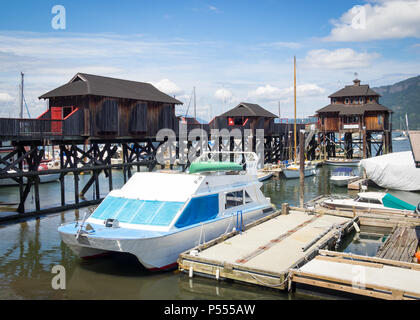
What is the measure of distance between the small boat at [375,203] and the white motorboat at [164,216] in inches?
327

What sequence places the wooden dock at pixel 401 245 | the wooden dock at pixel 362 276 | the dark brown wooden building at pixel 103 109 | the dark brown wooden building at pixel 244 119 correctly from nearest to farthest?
the wooden dock at pixel 362 276 → the wooden dock at pixel 401 245 → the dark brown wooden building at pixel 103 109 → the dark brown wooden building at pixel 244 119

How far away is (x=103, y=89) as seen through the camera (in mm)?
26312

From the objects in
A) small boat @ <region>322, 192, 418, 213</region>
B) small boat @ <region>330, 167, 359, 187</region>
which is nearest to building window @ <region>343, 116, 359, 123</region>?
small boat @ <region>330, 167, 359, 187</region>

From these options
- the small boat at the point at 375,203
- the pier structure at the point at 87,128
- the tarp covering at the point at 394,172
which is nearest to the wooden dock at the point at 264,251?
the small boat at the point at 375,203

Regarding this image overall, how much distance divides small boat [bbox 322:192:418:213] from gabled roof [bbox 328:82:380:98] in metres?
37.7

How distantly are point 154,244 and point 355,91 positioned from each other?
53363 millimetres

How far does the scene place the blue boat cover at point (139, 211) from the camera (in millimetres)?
13812

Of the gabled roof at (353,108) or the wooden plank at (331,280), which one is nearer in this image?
the wooden plank at (331,280)

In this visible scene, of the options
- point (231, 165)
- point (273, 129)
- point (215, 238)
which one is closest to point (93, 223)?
point (215, 238)

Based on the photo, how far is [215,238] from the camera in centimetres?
1518

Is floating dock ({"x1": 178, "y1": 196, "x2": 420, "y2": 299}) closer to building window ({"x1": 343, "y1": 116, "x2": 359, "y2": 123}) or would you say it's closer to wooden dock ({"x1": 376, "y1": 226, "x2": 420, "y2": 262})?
wooden dock ({"x1": 376, "y1": 226, "x2": 420, "y2": 262})

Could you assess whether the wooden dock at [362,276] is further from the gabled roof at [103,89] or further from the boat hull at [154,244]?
the gabled roof at [103,89]

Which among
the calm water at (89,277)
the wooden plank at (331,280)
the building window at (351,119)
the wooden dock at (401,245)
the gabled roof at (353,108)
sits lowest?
the calm water at (89,277)
